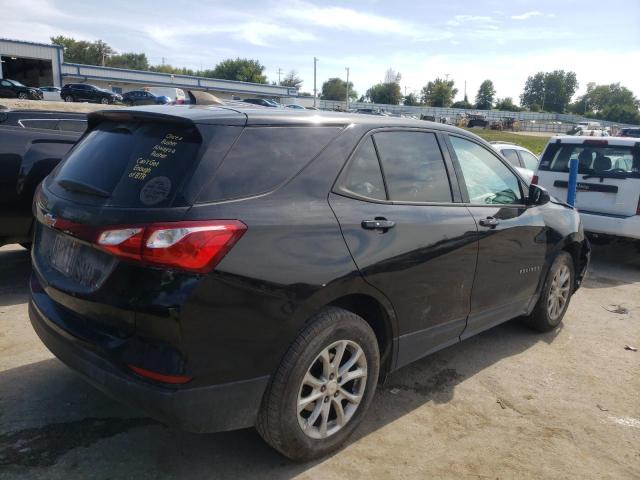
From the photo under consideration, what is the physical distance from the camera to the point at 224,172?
7.88ft

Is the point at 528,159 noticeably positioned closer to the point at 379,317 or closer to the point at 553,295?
the point at 553,295

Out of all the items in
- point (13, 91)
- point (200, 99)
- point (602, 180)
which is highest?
point (13, 91)

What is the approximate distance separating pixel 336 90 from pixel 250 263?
446 ft

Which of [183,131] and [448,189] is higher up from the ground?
[183,131]

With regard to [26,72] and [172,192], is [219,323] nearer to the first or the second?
[172,192]

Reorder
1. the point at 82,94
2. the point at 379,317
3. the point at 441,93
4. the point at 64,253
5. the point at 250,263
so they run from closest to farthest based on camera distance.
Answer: the point at 250,263 < the point at 64,253 < the point at 379,317 < the point at 82,94 < the point at 441,93

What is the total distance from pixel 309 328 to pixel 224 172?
833 millimetres

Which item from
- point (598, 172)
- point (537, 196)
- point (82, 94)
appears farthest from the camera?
point (82, 94)

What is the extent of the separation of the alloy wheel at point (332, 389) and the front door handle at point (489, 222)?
1376mm

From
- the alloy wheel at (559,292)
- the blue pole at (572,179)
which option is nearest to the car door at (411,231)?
the alloy wheel at (559,292)

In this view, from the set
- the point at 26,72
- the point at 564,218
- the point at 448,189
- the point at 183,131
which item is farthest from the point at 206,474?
the point at 26,72

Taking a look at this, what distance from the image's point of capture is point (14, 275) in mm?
5543

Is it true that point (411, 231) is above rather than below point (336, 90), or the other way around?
below

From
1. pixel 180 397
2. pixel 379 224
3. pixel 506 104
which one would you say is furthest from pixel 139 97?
pixel 506 104
